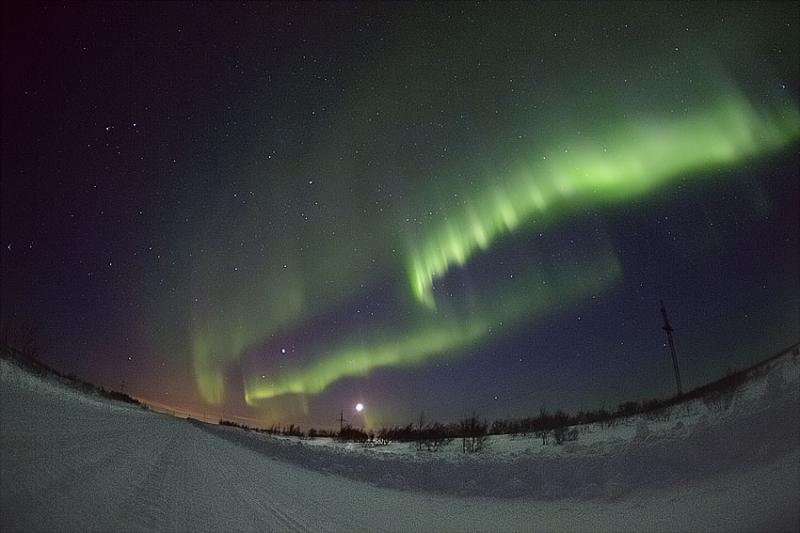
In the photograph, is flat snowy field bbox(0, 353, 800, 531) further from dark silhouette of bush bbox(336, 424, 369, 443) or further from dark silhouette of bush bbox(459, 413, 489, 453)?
dark silhouette of bush bbox(336, 424, 369, 443)

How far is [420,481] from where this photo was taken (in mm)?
8289

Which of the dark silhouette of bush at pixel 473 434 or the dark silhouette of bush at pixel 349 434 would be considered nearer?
the dark silhouette of bush at pixel 473 434

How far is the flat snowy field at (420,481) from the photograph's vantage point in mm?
4109

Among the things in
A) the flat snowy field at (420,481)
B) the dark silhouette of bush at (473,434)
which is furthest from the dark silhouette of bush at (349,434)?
the flat snowy field at (420,481)

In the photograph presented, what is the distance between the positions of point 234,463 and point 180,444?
5.96 feet

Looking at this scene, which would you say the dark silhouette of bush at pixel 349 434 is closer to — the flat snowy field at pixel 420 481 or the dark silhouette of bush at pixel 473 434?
the dark silhouette of bush at pixel 473 434

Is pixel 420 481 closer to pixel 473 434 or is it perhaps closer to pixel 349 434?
pixel 473 434

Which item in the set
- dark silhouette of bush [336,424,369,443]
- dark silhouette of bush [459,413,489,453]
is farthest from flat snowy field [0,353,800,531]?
dark silhouette of bush [336,424,369,443]

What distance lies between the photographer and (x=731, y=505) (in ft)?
16.6

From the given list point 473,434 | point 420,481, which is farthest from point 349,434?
point 420,481

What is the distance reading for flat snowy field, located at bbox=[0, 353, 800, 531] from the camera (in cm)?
411

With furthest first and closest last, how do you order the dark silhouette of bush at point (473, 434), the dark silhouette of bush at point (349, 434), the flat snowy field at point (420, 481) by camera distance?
the dark silhouette of bush at point (349, 434) < the dark silhouette of bush at point (473, 434) < the flat snowy field at point (420, 481)

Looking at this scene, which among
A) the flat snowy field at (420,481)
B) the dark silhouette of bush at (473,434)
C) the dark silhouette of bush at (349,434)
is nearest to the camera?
the flat snowy field at (420,481)

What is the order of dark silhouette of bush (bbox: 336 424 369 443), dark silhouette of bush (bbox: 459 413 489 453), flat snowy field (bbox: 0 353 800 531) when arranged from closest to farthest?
flat snowy field (bbox: 0 353 800 531) → dark silhouette of bush (bbox: 459 413 489 453) → dark silhouette of bush (bbox: 336 424 369 443)
